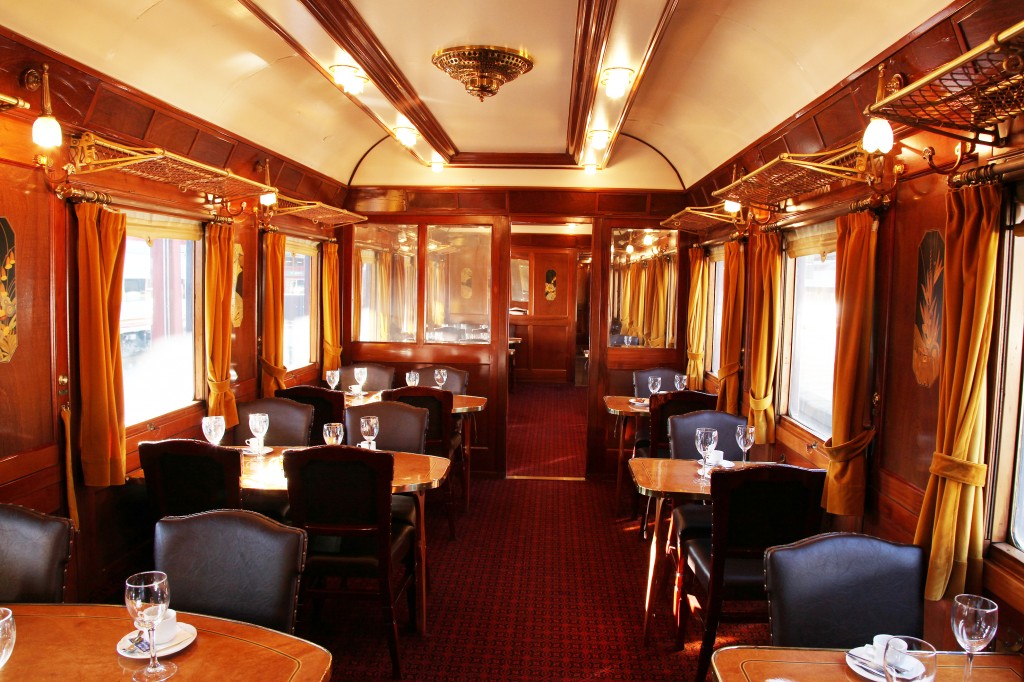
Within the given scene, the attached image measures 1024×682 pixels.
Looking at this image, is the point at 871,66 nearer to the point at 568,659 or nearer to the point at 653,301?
the point at 568,659

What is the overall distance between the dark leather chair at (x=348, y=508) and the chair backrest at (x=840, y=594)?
1663 mm

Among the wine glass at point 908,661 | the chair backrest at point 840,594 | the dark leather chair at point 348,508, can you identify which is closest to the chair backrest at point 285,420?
the dark leather chair at point 348,508

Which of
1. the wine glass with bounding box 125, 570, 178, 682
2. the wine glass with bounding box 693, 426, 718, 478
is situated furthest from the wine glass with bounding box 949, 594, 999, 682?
the wine glass with bounding box 693, 426, 718, 478

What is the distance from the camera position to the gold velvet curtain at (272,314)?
5.31 metres

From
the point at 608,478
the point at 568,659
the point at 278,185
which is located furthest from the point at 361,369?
the point at 568,659

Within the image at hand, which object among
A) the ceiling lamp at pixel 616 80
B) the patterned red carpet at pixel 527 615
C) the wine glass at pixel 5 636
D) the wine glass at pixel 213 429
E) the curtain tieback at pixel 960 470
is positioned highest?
the ceiling lamp at pixel 616 80

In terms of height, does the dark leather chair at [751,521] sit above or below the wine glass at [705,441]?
below

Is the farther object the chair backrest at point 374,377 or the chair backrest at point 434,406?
the chair backrest at point 374,377

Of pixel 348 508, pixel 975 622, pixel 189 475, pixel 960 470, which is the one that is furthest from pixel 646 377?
pixel 975 622

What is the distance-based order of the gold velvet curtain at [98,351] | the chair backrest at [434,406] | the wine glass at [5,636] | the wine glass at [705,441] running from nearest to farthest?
the wine glass at [5,636] < the gold velvet curtain at [98,351] < the wine glass at [705,441] < the chair backrest at [434,406]

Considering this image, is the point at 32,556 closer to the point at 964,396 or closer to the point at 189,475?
the point at 189,475

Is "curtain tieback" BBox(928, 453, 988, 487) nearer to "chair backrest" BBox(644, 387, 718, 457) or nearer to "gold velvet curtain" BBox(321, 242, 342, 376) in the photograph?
"chair backrest" BBox(644, 387, 718, 457)

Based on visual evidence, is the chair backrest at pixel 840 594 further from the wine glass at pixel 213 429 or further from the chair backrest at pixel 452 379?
the chair backrest at pixel 452 379

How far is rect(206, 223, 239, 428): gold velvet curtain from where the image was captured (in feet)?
14.8
